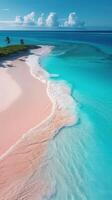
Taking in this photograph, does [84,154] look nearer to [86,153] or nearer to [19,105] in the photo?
[86,153]

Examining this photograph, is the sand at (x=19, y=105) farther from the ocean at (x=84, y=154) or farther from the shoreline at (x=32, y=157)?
the ocean at (x=84, y=154)

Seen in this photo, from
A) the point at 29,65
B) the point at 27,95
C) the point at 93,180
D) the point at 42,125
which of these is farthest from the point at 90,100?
the point at 29,65

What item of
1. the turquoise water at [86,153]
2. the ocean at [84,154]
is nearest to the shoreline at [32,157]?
the ocean at [84,154]

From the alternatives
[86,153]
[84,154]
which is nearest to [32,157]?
[84,154]

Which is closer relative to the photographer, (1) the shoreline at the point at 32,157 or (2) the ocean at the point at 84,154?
(1) the shoreline at the point at 32,157

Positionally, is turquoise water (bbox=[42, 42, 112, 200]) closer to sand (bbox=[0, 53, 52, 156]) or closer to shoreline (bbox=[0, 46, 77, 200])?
shoreline (bbox=[0, 46, 77, 200])

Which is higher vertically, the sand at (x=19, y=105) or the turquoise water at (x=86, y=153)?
the sand at (x=19, y=105)

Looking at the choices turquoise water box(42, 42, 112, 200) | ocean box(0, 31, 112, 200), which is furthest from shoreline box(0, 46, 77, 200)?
turquoise water box(42, 42, 112, 200)

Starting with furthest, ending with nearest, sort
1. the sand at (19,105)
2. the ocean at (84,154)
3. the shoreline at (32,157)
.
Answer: the sand at (19,105), the ocean at (84,154), the shoreline at (32,157)

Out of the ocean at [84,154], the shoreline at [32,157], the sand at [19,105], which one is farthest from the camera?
the sand at [19,105]

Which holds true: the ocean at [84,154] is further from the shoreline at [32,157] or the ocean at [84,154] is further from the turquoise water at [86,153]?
the shoreline at [32,157]
